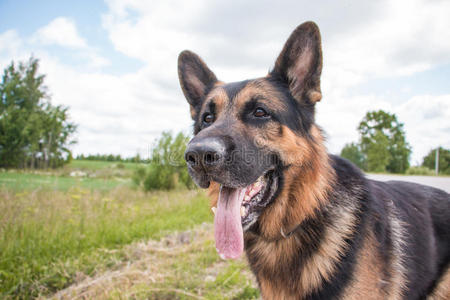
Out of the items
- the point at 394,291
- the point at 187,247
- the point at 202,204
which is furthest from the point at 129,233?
the point at 394,291

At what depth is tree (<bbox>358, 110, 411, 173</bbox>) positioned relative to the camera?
3831cm

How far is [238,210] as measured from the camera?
7.48 feet

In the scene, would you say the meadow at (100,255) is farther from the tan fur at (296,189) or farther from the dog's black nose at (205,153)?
the dog's black nose at (205,153)

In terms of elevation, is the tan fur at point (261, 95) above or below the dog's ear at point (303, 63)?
below

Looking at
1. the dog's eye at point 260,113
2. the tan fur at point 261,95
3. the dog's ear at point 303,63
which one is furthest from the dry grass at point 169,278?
the dog's ear at point 303,63

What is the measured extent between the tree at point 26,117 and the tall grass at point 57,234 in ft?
99.2

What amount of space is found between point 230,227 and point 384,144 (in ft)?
141

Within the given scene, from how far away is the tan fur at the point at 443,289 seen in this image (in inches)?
99.9

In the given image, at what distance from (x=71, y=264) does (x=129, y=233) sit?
63.5 inches

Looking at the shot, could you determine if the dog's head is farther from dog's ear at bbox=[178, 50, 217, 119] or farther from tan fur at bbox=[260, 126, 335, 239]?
dog's ear at bbox=[178, 50, 217, 119]

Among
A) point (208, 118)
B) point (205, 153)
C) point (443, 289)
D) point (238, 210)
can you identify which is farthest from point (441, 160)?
point (205, 153)

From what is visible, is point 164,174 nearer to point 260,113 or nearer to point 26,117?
point 260,113

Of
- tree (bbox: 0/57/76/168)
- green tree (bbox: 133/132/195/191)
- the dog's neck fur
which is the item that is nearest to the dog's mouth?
the dog's neck fur

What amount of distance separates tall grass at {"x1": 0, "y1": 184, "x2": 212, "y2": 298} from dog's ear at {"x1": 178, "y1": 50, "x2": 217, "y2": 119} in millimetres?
2974
